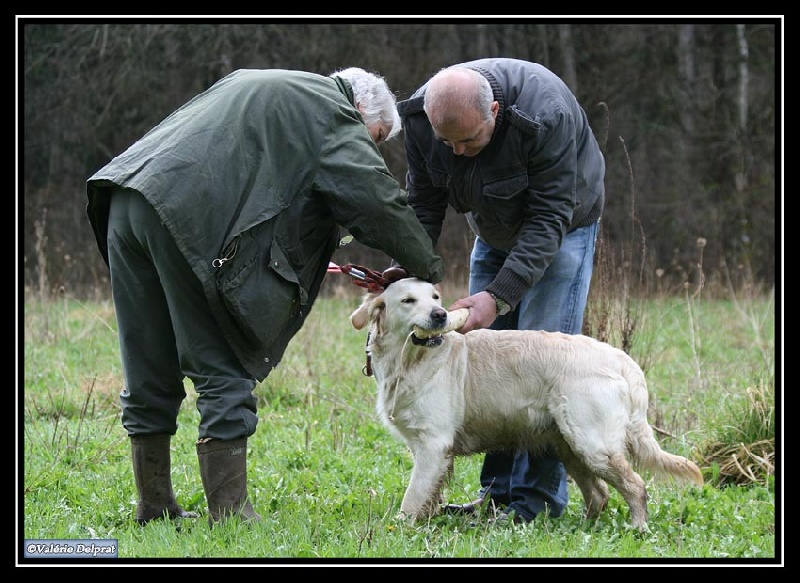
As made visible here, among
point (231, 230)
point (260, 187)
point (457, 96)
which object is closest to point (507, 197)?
point (457, 96)

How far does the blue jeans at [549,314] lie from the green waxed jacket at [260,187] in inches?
34.7

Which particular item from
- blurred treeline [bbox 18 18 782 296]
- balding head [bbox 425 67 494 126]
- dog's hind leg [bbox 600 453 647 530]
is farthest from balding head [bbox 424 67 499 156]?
blurred treeline [bbox 18 18 782 296]

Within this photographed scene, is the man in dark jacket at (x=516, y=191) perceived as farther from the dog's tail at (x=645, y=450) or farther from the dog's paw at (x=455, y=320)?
the dog's tail at (x=645, y=450)

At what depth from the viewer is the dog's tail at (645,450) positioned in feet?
14.3

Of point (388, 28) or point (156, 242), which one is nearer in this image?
point (156, 242)

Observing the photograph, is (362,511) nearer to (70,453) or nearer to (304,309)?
(304,309)

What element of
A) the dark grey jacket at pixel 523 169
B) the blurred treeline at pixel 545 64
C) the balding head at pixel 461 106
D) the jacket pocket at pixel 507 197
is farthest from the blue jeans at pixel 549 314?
the blurred treeline at pixel 545 64

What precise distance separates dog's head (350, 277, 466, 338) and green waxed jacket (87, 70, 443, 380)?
357 mm

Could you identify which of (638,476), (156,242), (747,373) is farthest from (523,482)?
(747,373)

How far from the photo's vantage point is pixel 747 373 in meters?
7.77

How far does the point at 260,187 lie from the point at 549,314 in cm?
172

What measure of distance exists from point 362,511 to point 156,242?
5.69 ft

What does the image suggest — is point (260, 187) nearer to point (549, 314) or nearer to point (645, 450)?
point (549, 314)

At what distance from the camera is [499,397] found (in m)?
4.46
